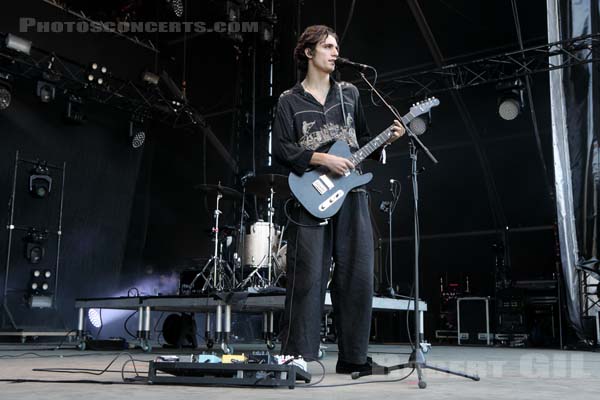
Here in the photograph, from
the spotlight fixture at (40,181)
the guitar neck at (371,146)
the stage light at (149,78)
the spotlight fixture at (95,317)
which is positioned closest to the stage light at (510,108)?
the stage light at (149,78)

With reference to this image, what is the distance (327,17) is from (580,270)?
4.77 metres

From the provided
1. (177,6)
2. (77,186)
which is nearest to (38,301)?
(77,186)

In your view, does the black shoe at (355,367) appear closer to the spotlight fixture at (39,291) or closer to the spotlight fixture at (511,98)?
the spotlight fixture at (511,98)

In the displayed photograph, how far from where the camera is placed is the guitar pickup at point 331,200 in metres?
2.78

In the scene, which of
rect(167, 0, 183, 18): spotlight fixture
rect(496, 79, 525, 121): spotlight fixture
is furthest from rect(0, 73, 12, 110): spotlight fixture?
rect(496, 79, 525, 121): spotlight fixture

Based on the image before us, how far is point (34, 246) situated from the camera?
8.80m

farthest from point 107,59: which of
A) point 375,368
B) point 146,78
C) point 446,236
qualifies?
point 375,368

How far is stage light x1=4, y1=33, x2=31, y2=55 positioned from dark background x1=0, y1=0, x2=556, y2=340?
3.53 feet

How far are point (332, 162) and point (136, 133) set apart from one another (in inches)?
318

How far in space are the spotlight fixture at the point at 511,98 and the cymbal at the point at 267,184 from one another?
2774 millimetres

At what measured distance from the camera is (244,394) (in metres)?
2.07

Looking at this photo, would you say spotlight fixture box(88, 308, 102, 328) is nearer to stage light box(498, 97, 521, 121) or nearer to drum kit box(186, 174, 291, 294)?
drum kit box(186, 174, 291, 294)

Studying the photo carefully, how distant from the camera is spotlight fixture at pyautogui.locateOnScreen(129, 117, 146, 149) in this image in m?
10.2

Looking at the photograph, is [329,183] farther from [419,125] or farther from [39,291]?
[39,291]
